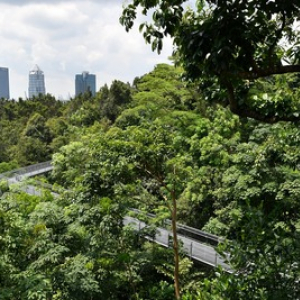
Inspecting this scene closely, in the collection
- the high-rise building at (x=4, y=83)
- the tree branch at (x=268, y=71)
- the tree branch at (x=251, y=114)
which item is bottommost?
the tree branch at (x=251, y=114)

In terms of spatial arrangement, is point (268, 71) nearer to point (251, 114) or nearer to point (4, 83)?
point (251, 114)

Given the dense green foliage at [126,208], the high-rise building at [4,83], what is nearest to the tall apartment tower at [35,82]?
the high-rise building at [4,83]

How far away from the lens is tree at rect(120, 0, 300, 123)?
2.22m

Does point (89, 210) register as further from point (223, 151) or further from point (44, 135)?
point (44, 135)

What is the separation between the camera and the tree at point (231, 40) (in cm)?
222

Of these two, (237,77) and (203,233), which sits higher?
(237,77)

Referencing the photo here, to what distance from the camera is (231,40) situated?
2.20 m

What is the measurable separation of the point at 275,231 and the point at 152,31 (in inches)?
69.1

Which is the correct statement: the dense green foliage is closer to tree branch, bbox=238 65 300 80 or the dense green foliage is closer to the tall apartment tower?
tree branch, bbox=238 65 300 80

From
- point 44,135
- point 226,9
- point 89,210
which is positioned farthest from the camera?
point 44,135

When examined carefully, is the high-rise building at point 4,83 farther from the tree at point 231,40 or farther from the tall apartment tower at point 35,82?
the tree at point 231,40

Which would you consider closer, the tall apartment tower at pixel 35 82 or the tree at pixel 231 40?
the tree at pixel 231 40

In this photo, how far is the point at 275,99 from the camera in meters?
3.13

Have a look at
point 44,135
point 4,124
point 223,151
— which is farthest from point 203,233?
point 4,124
